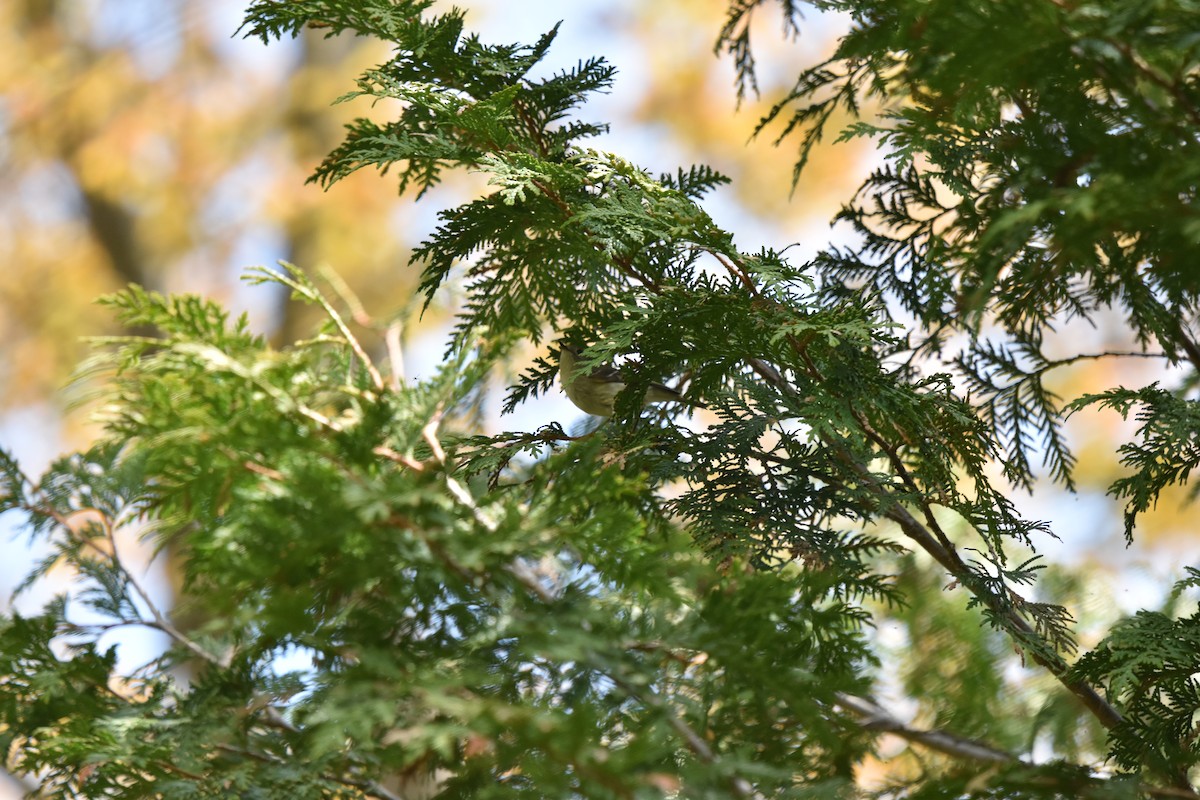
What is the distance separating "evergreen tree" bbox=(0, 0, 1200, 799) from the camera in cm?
51

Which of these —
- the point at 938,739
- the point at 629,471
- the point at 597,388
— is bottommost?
the point at 938,739

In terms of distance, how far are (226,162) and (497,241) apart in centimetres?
372

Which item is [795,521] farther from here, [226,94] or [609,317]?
[226,94]

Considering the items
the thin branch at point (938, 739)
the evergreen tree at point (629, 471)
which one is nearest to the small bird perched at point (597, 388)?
the evergreen tree at point (629, 471)

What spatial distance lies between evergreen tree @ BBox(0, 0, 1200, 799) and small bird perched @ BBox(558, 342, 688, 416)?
0.06 feet

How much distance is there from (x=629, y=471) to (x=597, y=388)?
0.11 m

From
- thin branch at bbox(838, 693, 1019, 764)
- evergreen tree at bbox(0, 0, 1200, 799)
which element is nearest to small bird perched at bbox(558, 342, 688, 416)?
evergreen tree at bbox(0, 0, 1200, 799)

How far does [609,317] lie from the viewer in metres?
0.73

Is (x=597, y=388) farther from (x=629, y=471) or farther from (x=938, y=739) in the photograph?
(x=938, y=739)

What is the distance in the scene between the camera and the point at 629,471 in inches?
28.7

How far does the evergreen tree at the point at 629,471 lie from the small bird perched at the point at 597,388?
19mm

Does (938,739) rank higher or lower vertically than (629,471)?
lower

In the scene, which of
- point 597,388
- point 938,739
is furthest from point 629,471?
point 938,739

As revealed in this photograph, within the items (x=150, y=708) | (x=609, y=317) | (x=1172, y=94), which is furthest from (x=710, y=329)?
(x=150, y=708)
